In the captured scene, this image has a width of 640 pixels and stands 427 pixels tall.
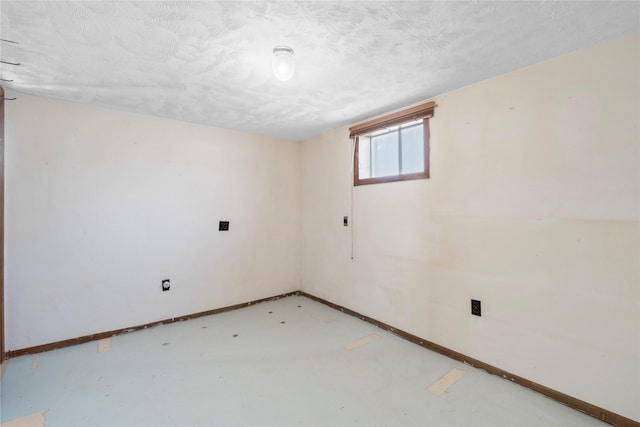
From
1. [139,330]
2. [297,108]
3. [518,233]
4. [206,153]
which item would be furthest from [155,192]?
[518,233]

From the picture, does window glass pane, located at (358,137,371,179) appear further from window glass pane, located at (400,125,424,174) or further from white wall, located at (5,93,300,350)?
white wall, located at (5,93,300,350)

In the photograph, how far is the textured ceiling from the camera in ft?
4.65

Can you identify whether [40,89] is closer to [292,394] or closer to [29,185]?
[29,185]

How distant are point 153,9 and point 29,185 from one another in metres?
2.17

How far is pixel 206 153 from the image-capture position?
3426mm

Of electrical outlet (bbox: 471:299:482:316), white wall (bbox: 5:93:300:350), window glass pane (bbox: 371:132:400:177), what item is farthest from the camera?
window glass pane (bbox: 371:132:400:177)

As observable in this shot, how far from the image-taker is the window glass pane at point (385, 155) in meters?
2.98

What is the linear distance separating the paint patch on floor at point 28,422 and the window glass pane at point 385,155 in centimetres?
315

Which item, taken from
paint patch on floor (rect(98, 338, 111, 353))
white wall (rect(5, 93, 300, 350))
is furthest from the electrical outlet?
paint patch on floor (rect(98, 338, 111, 353))

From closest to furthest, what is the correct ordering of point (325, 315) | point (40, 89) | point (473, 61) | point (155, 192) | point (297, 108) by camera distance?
point (473, 61) → point (40, 89) → point (297, 108) → point (155, 192) → point (325, 315)

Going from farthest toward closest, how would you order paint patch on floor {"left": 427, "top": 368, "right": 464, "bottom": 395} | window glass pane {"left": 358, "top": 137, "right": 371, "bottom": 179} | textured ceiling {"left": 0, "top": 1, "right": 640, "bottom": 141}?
window glass pane {"left": 358, "top": 137, "right": 371, "bottom": 179} < paint patch on floor {"left": 427, "top": 368, "right": 464, "bottom": 395} < textured ceiling {"left": 0, "top": 1, "right": 640, "bottom": 141}

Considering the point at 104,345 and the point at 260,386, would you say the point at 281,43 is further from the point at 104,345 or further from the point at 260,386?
the point at 104,345

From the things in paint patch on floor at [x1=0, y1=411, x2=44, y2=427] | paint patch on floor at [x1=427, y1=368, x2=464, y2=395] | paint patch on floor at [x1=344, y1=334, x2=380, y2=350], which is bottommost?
paint patch on floor at [x1=427, y1=368, x2=464, y2=395]

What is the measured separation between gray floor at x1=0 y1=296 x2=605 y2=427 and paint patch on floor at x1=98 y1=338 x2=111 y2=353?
0.04 metres
